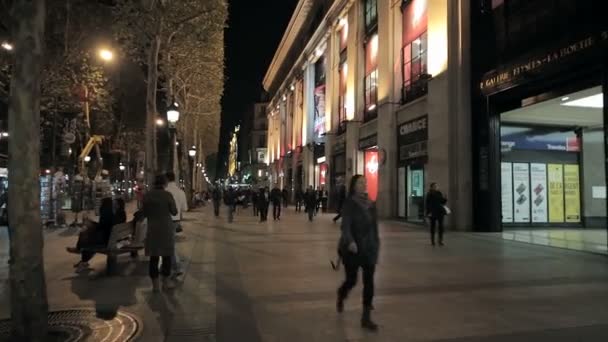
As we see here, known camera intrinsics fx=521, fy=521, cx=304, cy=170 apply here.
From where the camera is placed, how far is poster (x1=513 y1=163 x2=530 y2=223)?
62.1 feet

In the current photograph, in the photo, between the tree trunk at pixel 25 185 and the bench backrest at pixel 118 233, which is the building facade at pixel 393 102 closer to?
the bench backrest at pixel 118 233

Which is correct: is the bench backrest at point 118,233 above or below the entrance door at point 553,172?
below

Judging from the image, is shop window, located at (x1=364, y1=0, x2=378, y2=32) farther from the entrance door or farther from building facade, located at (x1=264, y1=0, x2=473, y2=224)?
the entrance door

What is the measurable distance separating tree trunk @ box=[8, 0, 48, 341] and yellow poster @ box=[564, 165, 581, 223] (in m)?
19.0

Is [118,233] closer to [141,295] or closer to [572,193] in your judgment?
[141,295]

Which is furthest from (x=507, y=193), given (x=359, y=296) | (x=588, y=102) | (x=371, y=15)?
(x=371, y=15)

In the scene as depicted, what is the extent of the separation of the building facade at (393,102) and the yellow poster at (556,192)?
13.6ft

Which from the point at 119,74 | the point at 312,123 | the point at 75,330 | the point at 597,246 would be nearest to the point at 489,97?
the point at 597,246

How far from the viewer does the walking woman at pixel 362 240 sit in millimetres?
5680

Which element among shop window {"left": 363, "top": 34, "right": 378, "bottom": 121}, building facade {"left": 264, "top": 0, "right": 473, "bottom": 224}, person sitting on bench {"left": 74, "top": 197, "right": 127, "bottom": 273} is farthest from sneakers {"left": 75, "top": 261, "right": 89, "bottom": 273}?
shop window {"left": 363, "top": 34, "right": 378, "bottom": 121}

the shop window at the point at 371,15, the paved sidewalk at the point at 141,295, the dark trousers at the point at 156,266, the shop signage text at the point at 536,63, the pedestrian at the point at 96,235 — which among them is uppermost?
the shop window at the point at 371,15

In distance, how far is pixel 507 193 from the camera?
61.7 feet

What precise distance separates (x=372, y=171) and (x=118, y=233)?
19.7m

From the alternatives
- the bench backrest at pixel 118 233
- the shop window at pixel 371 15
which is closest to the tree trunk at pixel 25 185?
the bench backrest at pixel 118 233
